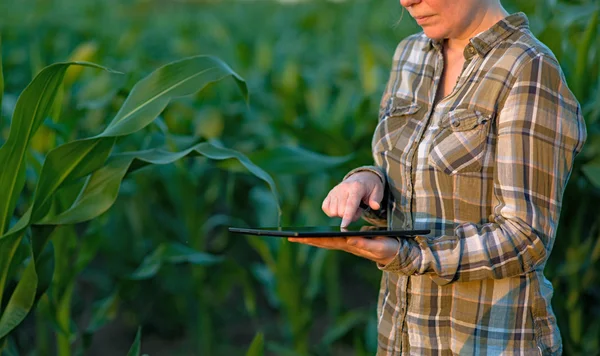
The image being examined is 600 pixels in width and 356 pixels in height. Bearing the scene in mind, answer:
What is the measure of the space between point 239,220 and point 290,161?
1.13m

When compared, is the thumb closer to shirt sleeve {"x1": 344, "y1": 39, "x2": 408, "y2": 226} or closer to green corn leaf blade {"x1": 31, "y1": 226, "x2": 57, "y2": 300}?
shirt sleeve {"x1": 344, "y1": 39, "x2": 408, "y2": 226}

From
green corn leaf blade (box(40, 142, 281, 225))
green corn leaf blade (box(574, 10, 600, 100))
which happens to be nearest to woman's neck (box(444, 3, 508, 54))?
Answer: green corn leaf blade (box(40, 142, 281, 225))

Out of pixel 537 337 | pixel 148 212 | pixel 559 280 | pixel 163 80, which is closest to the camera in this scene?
pixel 537 337

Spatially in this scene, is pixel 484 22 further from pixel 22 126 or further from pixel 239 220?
pixel 239 220

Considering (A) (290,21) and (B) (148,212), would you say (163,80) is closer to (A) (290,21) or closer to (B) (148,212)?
(B) (148,212)

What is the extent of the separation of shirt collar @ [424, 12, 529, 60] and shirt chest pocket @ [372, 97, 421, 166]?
0.55 feet

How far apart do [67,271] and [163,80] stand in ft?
2.63

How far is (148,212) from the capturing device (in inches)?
144

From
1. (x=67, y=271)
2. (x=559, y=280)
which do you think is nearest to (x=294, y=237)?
(x=67, y=271)

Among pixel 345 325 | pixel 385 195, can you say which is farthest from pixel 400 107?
pixel 345 325

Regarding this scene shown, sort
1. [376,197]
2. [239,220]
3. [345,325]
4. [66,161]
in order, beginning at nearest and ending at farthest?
1. [376,197]
2. [66,161]
3. [345,325]
4. [239,220]

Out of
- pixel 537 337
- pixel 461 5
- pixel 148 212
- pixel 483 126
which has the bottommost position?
pixel 148 212

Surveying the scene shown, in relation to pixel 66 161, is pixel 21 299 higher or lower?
lower

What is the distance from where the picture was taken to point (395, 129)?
1.72 metres
